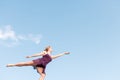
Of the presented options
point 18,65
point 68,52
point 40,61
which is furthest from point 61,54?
point 18,65

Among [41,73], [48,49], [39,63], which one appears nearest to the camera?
[41,73]

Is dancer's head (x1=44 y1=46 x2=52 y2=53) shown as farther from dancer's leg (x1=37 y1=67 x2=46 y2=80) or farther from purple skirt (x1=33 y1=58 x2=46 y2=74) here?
dancer's leg (x1=37 y1=67 x2=46 y2=80)

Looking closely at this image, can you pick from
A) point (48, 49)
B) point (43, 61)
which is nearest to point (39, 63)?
point (43, 61)

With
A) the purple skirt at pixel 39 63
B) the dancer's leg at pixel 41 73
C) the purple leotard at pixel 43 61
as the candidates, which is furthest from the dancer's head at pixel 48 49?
the dancer's leg at pixel 41 73

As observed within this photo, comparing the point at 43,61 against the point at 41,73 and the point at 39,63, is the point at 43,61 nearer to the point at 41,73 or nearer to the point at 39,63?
the point at 39,63

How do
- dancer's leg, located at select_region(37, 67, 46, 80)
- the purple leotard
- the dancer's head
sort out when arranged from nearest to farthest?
dancer's leg, located at select_region(37, 67, 46, 80), the purple leotard, the dancer's head

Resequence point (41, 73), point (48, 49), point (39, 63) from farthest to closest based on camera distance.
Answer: point (48, 49)
point (39, 63)
point (41, 73)

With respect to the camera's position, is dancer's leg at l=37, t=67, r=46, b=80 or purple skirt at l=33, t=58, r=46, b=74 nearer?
dancer's leg at l=37, t=67, r=46, b=80

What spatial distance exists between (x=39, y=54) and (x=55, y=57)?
1260mm

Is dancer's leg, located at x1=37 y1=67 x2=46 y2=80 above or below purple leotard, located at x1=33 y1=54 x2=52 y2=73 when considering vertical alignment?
below

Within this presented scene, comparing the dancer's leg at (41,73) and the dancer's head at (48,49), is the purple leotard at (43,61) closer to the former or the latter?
the dancer's leg at (41,73)

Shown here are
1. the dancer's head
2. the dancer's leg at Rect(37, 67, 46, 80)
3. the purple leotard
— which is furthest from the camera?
the dancer's head

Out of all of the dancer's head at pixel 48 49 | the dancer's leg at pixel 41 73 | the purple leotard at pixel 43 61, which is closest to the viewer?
the dancer's leg at pixel 41 73

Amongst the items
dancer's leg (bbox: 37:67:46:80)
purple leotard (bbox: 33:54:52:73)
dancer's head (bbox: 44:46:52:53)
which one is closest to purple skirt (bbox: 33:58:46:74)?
purple leotard (bbox: 33:54:52:73)
